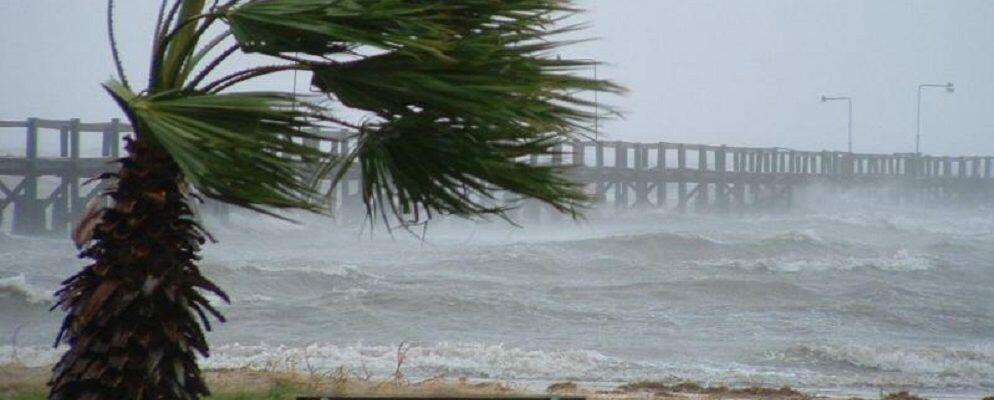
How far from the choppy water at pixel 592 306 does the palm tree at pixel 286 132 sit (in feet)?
20.6

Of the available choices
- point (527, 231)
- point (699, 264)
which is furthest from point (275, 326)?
point (527, 231)

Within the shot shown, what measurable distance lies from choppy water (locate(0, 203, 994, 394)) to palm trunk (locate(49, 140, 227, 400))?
20.8ft

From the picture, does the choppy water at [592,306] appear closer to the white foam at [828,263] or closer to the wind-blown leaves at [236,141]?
the white foam at [828,263]

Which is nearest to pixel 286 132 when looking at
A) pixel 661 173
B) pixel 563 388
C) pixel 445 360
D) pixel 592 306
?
pixel 563 388

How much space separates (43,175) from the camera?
61.7 feet

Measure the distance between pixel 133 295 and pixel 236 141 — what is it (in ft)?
2.40

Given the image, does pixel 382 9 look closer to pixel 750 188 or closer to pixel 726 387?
pixel 726 387

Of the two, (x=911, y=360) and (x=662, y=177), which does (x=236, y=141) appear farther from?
(x=662, y=177)

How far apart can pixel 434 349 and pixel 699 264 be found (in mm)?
13593

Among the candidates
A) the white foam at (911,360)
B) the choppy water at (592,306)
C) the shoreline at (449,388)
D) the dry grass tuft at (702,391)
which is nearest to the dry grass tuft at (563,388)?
the shoreline at (449,388)

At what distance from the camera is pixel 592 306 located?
→ 1786 cm

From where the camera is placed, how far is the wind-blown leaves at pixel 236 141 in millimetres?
4324

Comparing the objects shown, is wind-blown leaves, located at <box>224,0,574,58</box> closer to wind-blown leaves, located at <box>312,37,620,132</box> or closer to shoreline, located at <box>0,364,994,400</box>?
wind-blown leaves, located at <box>312,37,620,132</box>

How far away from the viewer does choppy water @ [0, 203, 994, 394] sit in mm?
12273
